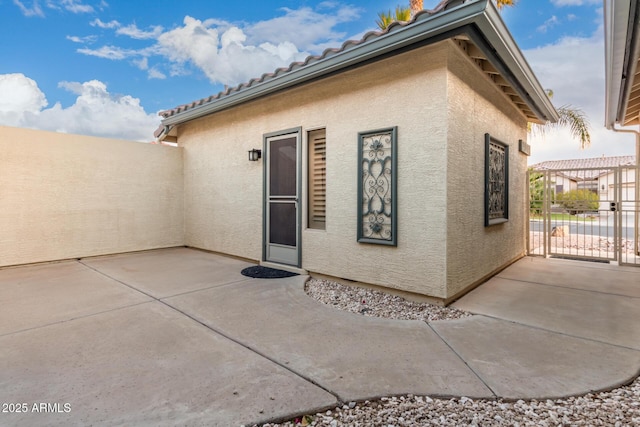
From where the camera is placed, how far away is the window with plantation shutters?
5391mm

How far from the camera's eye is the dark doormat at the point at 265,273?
5.48 metres

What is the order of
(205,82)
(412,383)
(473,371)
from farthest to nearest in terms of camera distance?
(205,82) < (473,371) < (412,383)

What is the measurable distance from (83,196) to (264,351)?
6.38 meters

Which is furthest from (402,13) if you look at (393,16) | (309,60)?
(309,60)

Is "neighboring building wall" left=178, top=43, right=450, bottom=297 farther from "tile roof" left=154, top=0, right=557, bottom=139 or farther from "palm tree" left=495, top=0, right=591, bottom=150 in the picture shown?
"palm tree" left=495, top=0, right=591, bottom=150

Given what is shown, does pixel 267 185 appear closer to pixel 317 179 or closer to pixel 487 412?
pixel 317 179

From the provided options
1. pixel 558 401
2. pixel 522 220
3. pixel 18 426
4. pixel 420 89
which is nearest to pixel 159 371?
pixel 18 426

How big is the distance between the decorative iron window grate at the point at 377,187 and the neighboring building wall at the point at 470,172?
0.70m

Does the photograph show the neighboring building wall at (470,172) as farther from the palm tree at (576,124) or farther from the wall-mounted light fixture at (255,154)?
the palm tree at (576,124)

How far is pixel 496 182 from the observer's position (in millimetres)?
5688

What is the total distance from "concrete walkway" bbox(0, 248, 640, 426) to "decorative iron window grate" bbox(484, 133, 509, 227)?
4.42 feet

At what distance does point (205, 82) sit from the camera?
1223 centimetres

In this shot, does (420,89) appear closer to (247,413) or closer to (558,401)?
(558,401)

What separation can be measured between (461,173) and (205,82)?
434 inches
